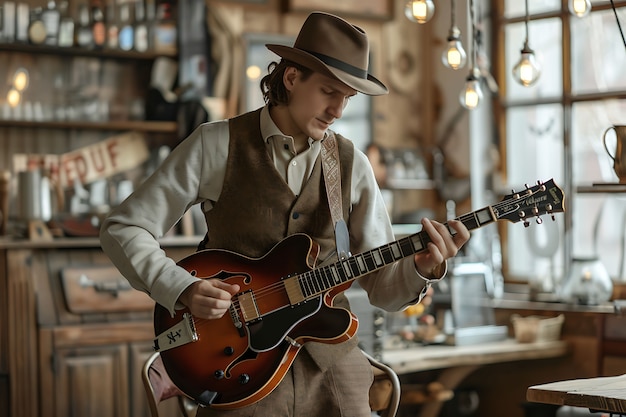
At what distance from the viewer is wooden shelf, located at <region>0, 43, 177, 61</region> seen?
488 cm

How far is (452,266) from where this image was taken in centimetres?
509

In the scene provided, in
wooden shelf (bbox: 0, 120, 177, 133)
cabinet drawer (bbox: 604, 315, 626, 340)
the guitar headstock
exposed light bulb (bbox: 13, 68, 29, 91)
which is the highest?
exposed light bulb (bbox: 13, 68, 29, 91)

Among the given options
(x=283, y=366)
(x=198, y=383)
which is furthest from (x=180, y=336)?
(x=283, y=366)

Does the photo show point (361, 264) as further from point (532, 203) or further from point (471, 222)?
point (532, 203)

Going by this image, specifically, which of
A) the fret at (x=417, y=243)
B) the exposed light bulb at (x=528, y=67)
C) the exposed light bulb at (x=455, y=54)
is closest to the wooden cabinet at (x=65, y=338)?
the exposed light bulb at (x=455, y=54)


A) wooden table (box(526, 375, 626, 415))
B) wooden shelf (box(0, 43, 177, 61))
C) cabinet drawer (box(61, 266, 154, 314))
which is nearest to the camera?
wooden table (box(526, 375, 626, 415))

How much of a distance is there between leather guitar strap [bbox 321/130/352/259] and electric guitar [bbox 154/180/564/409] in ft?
0.16

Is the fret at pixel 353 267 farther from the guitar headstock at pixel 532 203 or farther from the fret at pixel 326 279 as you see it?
the guitar headstock at pixel 532 203

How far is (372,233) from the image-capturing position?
2619mm

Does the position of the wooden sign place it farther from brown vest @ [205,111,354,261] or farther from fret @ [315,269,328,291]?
fret @ [315,269,328,291]

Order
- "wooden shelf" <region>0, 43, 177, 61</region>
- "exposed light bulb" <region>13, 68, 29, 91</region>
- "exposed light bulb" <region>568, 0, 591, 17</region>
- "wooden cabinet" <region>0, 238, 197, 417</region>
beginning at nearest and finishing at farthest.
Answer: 1. "exposed light bulb" <region>568, 0, 591, 17</region>
2. "wooden cabinet" <region>0, 238, 197, 417</region>
3. "wooden shelf" <region>0, 43, 177, 61</region>
4. "exposed light bulb" <region>13, 68, 29, 91</region>

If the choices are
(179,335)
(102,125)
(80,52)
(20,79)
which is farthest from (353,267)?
(20,79)

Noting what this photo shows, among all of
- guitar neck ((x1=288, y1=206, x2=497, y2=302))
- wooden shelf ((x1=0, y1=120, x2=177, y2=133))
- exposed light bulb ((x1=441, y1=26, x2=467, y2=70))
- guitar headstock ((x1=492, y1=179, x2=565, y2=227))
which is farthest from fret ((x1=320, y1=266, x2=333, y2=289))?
wooden shelf ((x1=0, y1=120, x2=177, y2=133))

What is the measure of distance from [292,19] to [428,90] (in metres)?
0.97
